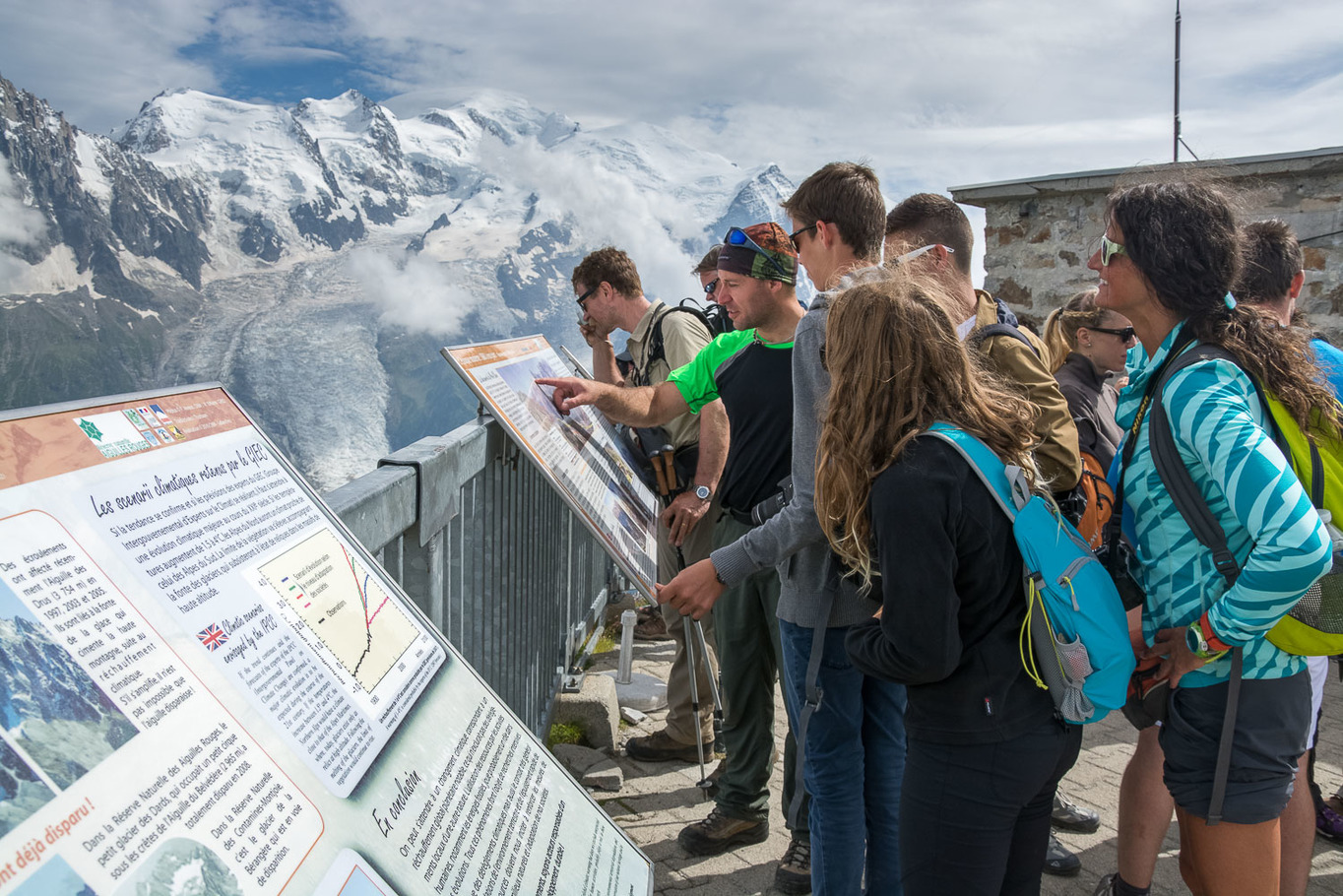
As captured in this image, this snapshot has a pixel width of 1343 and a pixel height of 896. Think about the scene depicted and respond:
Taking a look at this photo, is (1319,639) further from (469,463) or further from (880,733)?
(469,463)

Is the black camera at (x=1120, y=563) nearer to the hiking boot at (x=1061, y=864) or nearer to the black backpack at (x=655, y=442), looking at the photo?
the hiking boot at (x=1061, y=864)

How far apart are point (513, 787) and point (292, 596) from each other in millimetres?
457

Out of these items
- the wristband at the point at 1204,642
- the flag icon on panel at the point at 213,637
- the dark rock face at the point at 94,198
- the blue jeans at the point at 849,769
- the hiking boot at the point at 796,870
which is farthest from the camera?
the dark rock face at the point at 94,198

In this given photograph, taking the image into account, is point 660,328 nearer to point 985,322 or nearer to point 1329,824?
point 985,322

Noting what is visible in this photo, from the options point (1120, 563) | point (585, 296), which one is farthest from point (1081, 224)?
point (1120, 563)

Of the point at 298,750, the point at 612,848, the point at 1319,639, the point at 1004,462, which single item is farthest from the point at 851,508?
the point at 298,750

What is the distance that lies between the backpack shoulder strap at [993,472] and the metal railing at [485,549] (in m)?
1.07

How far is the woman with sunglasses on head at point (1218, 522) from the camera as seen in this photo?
169 centimetres

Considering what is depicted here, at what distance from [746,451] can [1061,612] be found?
121 centimetres

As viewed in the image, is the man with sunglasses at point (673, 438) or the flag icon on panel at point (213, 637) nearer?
the flag icon on panel at point (213, 637)

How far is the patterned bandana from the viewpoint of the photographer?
2.65 meters

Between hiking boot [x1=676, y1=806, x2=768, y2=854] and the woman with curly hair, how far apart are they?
1.39 metres

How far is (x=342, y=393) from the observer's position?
19300cm

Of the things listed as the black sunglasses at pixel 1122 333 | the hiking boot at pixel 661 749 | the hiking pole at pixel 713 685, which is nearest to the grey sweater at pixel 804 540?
the hiking pole at pixel 713 685
